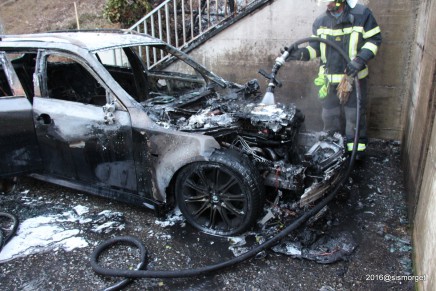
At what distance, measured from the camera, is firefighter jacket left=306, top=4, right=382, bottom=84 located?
425 cm

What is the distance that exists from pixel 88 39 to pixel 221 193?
6.83 ft

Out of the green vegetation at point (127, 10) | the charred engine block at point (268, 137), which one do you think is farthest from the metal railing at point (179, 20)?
the charred engine block at point (268, 137)

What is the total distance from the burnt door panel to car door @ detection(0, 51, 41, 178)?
10 centimetres

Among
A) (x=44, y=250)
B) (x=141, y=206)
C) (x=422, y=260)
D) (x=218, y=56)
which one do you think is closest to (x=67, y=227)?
(x=44, y=250)

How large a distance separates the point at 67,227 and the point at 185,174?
4.39 feet

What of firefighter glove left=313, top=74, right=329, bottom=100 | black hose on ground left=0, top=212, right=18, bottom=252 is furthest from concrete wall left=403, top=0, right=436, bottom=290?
black hose on ground left=0, top=212, right=18, bottom=252

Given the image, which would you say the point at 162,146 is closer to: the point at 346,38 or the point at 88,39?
the point at 88,39

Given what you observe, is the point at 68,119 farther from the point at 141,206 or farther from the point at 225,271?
the point at 225,271

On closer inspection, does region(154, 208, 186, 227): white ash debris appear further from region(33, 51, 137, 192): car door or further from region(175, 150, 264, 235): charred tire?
region(33, 51, 137, 192): car door

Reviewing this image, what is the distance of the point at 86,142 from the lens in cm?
347

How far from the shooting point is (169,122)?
3.33m

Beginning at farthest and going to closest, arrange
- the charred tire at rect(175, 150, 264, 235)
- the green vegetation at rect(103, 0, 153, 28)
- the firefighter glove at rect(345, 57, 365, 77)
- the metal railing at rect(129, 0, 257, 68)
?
the green vegetation at rect(103, 0, 153, 28) → the metal railing at rect(129, 0, 257, 68) → the firefighter glove at rect(345, 57, 365, 77) → the charred tire at rect(175, 150, 264, 235)

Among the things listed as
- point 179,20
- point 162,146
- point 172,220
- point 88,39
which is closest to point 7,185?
point 88,39

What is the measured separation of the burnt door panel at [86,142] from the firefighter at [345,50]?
2.39 m
